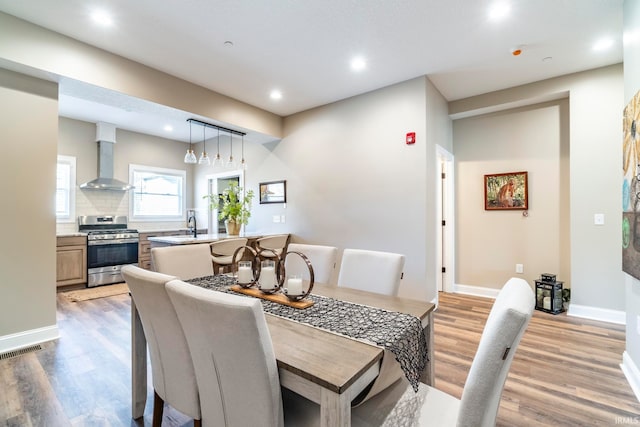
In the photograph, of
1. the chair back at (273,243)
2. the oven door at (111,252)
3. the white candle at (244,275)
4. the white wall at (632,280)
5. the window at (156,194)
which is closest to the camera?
the white candle at (244,275)

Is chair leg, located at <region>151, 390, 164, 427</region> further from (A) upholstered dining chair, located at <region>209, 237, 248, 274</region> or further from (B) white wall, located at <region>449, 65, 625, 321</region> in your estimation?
(B) white wall, located at <region>449, 65, 625, 321</region>

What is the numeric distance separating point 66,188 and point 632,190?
714 centimetres

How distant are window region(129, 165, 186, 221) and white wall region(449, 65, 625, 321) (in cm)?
686

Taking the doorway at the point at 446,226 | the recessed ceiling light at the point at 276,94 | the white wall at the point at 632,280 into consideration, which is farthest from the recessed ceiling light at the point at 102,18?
the doorway at the point at 446,226

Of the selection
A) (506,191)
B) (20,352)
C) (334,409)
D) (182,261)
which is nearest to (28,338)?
(20,352)

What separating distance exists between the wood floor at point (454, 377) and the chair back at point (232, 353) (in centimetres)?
98

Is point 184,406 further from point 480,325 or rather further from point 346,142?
point 346,142

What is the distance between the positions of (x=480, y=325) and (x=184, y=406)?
294cm

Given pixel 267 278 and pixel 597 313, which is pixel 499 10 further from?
pixel 597 313

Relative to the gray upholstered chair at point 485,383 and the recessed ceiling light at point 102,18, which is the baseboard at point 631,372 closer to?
the gray upholstered chair at point 485,383

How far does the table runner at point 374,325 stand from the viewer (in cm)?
110

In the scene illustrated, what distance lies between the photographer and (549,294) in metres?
3.42

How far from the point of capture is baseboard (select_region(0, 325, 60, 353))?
2506mm

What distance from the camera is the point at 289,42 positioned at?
2.74 metres
